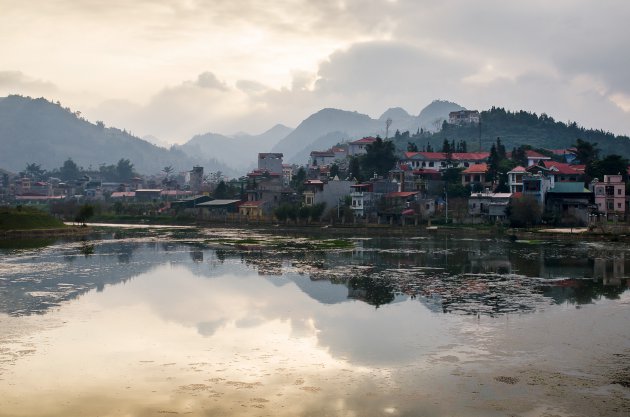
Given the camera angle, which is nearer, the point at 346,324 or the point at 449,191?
the point at 346,324

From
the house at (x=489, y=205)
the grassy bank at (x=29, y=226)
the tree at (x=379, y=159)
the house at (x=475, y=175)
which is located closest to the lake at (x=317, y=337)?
the grassy bank at (x=29, y=226)

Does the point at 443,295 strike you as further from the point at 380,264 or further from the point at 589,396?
the point at 589,396

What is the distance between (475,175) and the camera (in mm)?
70000

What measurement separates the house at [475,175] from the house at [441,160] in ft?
25.9

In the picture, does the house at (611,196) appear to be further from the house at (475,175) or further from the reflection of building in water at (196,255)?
the reflection of building in water at (196,255)

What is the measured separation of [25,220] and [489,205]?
137 feet

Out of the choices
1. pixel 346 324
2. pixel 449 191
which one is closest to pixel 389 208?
pixel 449 191

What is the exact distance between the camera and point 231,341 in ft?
65.8

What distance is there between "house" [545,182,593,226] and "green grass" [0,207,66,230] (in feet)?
148

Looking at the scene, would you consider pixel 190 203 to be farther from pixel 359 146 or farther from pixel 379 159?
pixel 359 146

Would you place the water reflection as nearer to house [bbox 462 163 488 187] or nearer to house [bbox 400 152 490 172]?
house [bbox 462 163 488 187]

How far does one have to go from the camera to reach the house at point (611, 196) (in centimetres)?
5978

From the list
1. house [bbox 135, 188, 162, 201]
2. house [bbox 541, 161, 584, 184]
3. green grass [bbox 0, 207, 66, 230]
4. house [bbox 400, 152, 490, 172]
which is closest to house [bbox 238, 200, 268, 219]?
house [bbox 400, 152, 490, 172]

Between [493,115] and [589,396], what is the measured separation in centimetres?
12348
